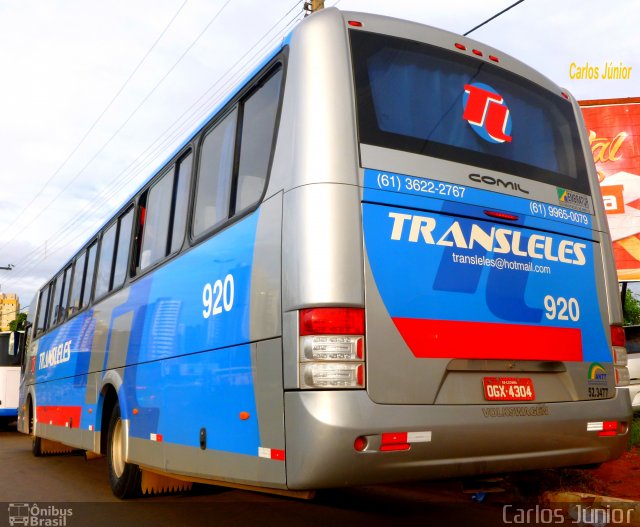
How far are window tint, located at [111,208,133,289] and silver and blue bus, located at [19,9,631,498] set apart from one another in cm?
232

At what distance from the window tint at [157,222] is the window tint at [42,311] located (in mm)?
7143

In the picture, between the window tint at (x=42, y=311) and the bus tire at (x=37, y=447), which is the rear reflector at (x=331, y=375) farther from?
the window tint at (x=42, y=311)

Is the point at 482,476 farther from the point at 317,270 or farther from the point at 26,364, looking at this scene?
the point at 26,364

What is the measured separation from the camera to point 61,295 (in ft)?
40.1

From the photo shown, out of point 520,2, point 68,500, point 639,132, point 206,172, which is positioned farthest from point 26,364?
point 639,132

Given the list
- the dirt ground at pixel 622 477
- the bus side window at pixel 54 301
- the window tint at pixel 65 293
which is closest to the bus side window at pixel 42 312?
the bus side window at pixel 54 301

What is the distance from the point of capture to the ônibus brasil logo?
4.94 meters

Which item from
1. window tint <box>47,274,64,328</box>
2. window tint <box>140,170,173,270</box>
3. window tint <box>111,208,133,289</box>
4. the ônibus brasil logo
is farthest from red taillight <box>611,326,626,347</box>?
window tint <box>47,274,64,328</box>

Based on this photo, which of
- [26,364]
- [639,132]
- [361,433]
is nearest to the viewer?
[361,433]

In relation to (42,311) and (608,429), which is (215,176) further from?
(42,311)

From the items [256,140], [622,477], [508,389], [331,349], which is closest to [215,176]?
[256,140]

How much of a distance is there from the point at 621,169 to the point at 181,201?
1576 cm

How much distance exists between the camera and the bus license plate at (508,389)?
14.5ft

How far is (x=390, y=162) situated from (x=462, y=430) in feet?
5.67
